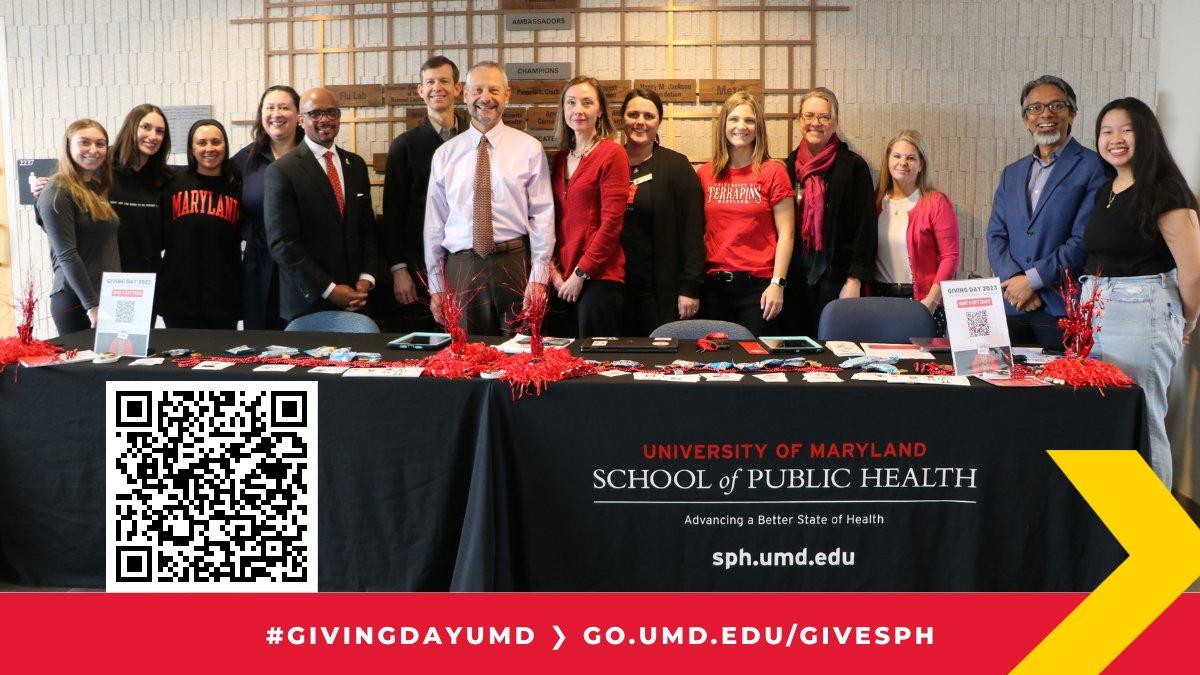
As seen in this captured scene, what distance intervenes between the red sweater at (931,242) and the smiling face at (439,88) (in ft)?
7.17

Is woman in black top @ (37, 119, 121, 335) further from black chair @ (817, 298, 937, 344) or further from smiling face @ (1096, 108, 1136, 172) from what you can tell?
smiling face @ (1096, 108, 1136, 172)

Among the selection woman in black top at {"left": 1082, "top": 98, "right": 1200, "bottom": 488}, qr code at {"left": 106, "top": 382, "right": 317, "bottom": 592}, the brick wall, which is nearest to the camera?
qr code at {"left": 106, "top": 382, "right": 317, "bottom": 592}

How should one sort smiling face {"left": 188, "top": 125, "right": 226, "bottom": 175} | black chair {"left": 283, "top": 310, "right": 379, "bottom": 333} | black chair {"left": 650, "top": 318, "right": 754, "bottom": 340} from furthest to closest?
smiling face {"left": 188, "top": 125, "right": 226, "bottom": 175} → black chair {"left": 283, "top": 310, "right": 379, "bottom": 333} → black chair {"left": 650, "top": 318, "right": 754, "bottom": 340}

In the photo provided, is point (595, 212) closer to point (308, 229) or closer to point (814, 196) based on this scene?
point (814, 196)

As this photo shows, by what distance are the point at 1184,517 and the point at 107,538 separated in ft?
9.78

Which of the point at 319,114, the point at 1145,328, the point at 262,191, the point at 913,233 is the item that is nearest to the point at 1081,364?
the point at 1145,328

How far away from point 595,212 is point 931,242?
1.50m

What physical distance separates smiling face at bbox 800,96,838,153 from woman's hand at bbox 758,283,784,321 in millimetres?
724

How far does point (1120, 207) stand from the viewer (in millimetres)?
3656

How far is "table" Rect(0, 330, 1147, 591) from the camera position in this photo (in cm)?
273

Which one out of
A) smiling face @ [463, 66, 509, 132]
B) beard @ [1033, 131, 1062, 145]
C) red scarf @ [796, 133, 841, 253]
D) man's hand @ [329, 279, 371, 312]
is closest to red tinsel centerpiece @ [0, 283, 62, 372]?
man's hand @ [329, 279, 371, 312]

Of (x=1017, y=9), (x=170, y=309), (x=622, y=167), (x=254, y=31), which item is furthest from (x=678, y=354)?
(x=254, y=31)

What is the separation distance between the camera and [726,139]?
4.61 m

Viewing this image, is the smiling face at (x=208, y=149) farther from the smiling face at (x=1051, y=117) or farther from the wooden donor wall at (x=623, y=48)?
the smiling face at (x=1051, y=117)
